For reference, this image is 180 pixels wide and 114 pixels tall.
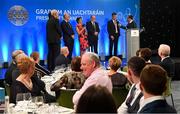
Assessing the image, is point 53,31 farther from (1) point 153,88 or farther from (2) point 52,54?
(1) point 153,88

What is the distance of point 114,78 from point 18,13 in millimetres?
7498

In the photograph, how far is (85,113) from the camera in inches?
76.1

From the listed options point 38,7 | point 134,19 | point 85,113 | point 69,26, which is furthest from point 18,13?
point 85,113

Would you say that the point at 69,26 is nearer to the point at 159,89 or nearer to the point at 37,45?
the point at 37,45

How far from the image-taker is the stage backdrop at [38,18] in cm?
1241

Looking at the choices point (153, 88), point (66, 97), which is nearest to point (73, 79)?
point (66, 97)

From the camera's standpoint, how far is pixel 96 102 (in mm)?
1894

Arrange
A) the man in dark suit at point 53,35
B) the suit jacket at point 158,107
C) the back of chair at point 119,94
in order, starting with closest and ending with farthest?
1. the suit jacket at point 158,107
2. the back of chair at point 119,94
3. the man in dark suit at point 53,35

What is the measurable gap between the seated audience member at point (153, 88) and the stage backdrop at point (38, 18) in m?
9.56

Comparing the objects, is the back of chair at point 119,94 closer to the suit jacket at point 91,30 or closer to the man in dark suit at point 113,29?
the suit jacket at point 91,30

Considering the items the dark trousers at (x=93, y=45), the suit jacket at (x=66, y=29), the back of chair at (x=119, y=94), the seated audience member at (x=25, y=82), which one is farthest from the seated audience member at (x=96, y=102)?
the dark trousers at (x=93, y=45)

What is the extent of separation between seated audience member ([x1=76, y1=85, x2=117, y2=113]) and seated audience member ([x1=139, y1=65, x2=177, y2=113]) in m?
1.16

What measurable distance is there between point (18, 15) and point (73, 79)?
300 inches

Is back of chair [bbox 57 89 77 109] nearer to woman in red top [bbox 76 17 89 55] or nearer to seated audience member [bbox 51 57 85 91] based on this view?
seated audience member [bbox 51 57 85 91]
